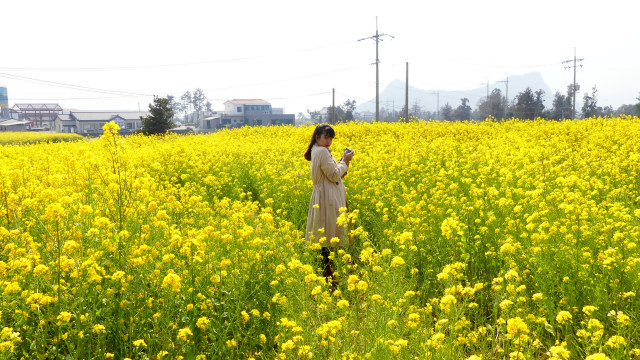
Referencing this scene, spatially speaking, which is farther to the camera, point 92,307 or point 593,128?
point 593,128

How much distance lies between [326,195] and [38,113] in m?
103

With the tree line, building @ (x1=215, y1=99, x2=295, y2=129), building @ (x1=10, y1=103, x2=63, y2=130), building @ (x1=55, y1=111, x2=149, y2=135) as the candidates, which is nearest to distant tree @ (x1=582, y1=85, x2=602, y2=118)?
the tree line

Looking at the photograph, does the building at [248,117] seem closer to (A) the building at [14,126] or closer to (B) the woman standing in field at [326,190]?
(A) the building at [14,126]

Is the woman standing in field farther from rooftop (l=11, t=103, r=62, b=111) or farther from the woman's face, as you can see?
rooftop (l=11, t=103, r=62, b=111)

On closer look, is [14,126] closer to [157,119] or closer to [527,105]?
[157,119]

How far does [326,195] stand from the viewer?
16.1ft

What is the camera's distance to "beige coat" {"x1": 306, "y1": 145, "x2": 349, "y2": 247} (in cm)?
484

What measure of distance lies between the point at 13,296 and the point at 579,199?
450 cm

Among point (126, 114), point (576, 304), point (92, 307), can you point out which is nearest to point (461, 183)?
point (576, 304)

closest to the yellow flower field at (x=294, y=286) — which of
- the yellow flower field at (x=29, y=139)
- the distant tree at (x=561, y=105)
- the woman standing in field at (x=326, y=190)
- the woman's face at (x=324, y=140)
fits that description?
the woman standing in field at (x=326, y=190)

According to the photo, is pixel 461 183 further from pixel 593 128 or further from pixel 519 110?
pixel 519 110

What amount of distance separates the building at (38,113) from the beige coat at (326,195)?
96206 millimetres

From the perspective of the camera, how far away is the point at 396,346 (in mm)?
2371

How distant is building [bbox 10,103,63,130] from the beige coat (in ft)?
316
